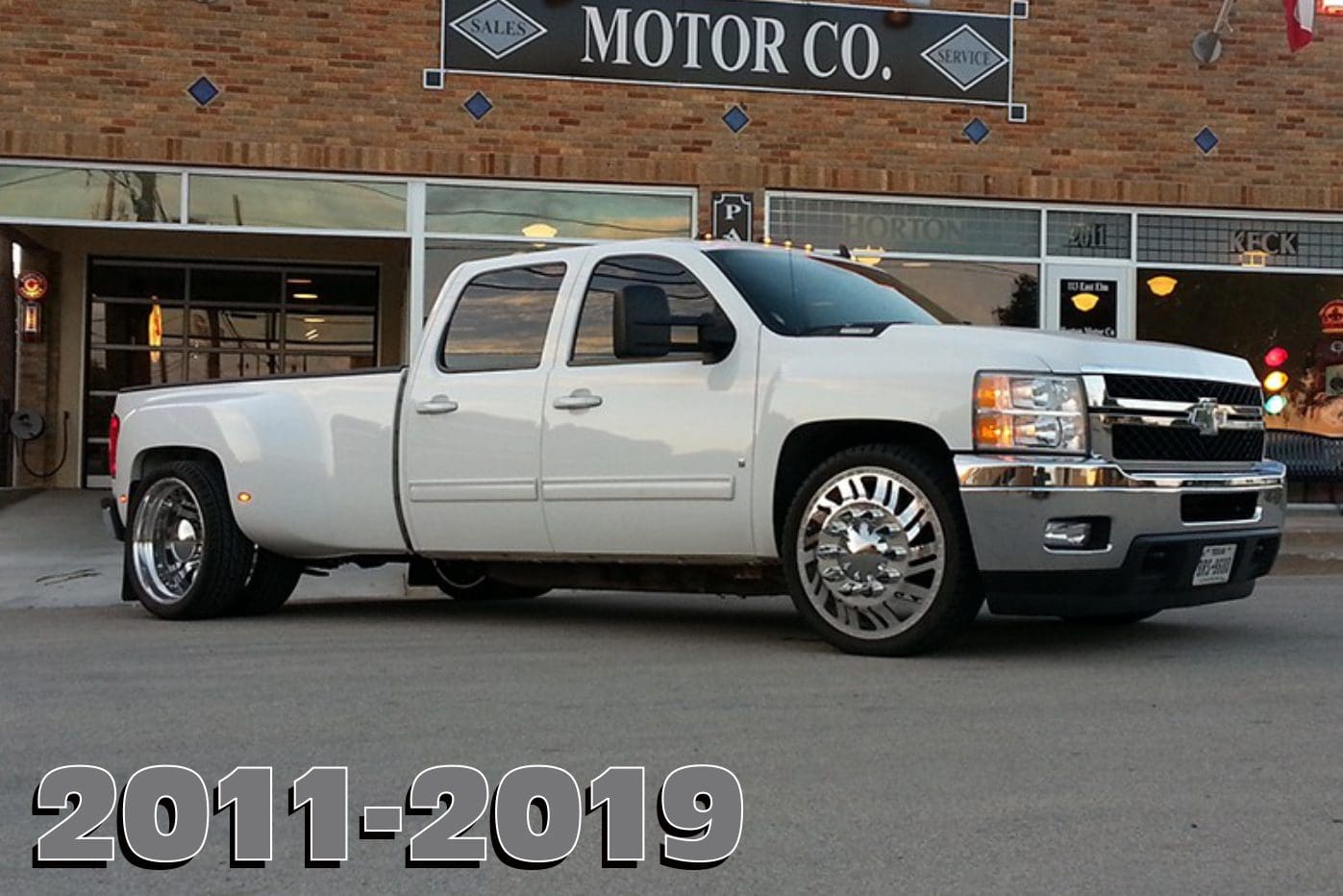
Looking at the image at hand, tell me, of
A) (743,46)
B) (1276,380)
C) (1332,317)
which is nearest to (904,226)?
(743,46)

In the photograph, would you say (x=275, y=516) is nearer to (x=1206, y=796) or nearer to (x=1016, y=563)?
(x=1016, y=563)

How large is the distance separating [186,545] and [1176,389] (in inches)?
206

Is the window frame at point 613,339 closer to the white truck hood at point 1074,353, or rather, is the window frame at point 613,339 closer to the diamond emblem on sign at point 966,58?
the white truck hood at point 1074,353

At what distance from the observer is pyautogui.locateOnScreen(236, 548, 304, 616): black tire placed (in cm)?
857

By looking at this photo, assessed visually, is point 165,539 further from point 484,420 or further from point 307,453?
point 484,420

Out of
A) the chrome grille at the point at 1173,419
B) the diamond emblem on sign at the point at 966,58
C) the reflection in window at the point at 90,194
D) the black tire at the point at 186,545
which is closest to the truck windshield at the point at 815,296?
the chrome grille at the point at 1173,419

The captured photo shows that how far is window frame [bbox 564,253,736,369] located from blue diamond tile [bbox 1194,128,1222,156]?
9702mm

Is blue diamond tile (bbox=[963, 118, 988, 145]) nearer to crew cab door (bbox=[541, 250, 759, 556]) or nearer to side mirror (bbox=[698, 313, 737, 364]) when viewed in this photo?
crew cab door (bbox=[541, 250, 759, 556])

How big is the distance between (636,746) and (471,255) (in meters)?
10.1

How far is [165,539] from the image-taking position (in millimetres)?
8750

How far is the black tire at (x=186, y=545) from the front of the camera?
8.40 metres

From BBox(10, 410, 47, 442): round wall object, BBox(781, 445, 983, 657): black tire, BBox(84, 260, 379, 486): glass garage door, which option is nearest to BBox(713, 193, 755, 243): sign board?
BBox(84, 260, 379, 486): glass garage door

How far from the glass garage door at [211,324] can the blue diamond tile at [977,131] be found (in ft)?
24.9

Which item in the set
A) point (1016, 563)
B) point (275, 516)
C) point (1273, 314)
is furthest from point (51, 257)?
point (1016, 563)
